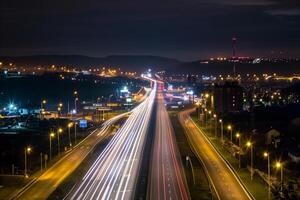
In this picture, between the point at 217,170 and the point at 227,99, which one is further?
the point at 227,99

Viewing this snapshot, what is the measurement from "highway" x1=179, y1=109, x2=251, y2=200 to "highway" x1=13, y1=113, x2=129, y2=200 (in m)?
8.57

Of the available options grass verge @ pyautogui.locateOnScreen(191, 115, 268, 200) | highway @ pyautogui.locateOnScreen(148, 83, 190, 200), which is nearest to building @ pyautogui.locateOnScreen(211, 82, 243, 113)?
highway @ pyautogui.locateOnScreen(148, 83, 190, 200)

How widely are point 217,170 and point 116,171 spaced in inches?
248

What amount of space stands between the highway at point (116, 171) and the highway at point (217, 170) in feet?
14.6

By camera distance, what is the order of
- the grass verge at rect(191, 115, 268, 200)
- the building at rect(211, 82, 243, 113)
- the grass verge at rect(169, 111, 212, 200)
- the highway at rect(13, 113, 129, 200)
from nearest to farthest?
Result: 1. the grass verge at rect(169, 111, 212, 200)
2. the grass verge at rect(191, 115, 268, 200)
3. the highway at rect(13, 113, 129, 200)
4. the building at rect(211, 82, 243, 113)

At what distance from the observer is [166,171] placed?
35.4m

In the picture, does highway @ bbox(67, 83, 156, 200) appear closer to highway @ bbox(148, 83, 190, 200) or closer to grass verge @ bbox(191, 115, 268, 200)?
highway @ bbox(148, 83, 190, 200)

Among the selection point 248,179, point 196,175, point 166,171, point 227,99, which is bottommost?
point 248,179

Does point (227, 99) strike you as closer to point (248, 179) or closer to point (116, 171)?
point (116, 171)

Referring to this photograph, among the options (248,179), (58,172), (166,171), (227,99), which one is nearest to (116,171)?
(166,171)

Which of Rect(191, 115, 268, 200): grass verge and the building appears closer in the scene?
Rect(191, 115, 268, 200): grass verge

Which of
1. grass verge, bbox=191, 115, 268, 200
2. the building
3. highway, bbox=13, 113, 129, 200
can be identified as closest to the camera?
grass verge, bbox=191, 115, 268, 200

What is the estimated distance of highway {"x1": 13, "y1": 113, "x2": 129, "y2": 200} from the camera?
98.0 feet

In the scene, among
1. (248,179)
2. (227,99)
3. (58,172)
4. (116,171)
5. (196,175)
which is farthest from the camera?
(227,99)
